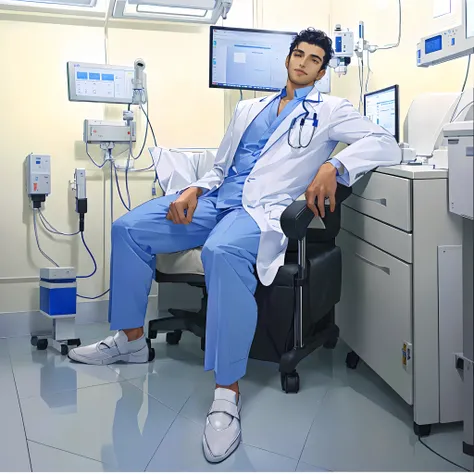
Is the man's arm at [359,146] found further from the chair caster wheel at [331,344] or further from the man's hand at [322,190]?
the chair caster wheel at [331,344]

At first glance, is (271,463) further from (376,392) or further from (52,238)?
(52,238)

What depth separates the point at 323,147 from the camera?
2.19m

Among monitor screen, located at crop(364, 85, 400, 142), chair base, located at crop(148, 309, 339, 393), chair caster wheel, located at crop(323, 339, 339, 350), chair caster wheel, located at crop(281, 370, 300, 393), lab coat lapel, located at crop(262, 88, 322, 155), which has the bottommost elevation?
chair caster wheel, located at crop(281, 370, 300, 393)

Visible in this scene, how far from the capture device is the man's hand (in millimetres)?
1878

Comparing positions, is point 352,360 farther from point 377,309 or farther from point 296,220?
point 296,220

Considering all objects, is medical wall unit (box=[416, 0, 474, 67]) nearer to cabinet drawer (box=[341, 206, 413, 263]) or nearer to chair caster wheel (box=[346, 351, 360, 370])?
cabinet drawer (box=[341, 206, 413, 263])

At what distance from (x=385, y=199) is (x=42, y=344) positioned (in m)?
1.54

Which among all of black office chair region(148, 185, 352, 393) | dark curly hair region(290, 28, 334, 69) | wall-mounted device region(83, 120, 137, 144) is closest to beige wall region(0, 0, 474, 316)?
wall-mounted device region(83, 120, 137, 144)

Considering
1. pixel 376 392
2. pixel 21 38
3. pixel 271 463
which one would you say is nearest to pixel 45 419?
pixel 271 463

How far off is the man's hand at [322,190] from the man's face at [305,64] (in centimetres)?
49

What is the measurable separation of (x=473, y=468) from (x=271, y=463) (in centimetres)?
51

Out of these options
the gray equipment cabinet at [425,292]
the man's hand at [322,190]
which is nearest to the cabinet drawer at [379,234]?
the gray equipment cabinet at [425,292]

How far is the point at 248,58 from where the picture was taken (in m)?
2.84

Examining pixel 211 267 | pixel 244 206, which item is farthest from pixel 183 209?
pixel 211 267
